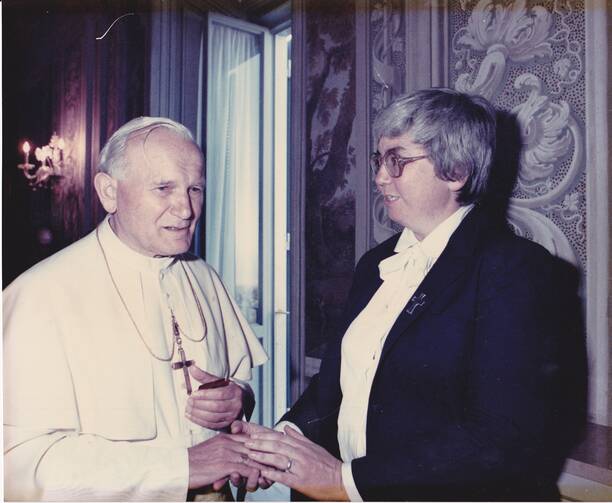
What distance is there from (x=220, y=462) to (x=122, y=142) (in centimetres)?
81

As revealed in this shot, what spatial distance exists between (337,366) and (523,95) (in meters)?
0.99

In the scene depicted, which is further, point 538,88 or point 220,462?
point 538,88

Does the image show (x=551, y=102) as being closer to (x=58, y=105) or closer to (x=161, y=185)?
(x=161, y=185)

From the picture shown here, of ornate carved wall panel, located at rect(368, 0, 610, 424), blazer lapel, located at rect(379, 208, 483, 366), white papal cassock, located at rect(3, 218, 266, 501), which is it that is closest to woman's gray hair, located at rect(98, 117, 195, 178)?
white papal cassock, located at rect(3, 218, 266, 501)

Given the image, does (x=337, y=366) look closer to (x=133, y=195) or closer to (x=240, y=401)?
(x=240, y=401)

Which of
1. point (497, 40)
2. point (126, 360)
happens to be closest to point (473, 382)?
point (126, 360)

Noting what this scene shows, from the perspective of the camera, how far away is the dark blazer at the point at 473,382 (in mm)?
1031

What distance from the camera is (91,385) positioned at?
1117mm

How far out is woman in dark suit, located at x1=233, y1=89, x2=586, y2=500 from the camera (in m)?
1.04

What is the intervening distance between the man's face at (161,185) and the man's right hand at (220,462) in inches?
20.3

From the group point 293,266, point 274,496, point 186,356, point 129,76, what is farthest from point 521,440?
point 129,76

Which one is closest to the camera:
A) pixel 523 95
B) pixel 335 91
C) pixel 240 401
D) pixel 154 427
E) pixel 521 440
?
pixel 521 440

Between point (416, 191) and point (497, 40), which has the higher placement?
point (497, 40)

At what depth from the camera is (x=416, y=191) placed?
1.24 metres
